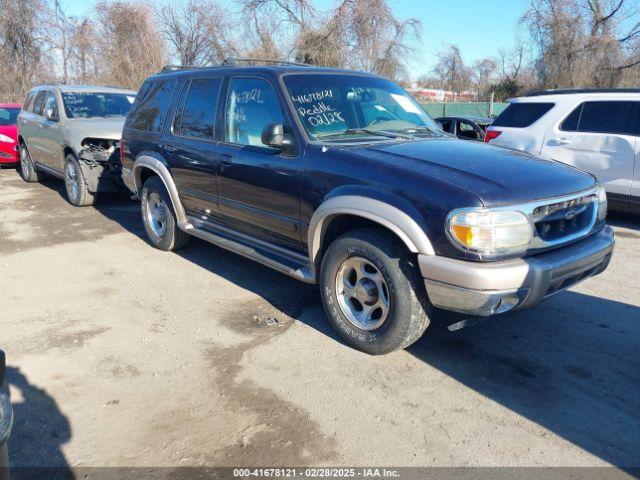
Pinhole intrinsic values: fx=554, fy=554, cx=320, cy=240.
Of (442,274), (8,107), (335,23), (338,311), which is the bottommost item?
(338,311)

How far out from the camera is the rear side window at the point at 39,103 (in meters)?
9.58

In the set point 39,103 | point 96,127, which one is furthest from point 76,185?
point 39,103

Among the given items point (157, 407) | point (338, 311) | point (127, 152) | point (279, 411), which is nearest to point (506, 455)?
point (279, 411)

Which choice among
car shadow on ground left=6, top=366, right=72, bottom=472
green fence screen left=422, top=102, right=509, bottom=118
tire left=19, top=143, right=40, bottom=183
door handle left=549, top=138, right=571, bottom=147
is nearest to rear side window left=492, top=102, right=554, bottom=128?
door handle left=549, top=138, right=571, bottom=147

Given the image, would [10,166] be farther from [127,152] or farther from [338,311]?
[338,311]

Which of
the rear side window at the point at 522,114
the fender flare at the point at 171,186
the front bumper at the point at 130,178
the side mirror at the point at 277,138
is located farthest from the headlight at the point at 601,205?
the front bumper at the point at 130,178

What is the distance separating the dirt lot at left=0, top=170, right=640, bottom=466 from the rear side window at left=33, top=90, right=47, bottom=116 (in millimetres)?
5123

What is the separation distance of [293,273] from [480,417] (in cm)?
175

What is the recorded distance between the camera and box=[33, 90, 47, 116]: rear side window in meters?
9.58

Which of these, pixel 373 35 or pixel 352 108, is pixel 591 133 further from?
pixel 373 35

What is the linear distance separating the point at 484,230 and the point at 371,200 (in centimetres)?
75

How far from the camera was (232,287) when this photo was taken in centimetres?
521

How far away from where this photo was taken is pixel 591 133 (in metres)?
7.50

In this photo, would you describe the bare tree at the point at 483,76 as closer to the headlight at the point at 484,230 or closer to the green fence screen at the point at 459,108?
the green fence screen at the point at 459,108
